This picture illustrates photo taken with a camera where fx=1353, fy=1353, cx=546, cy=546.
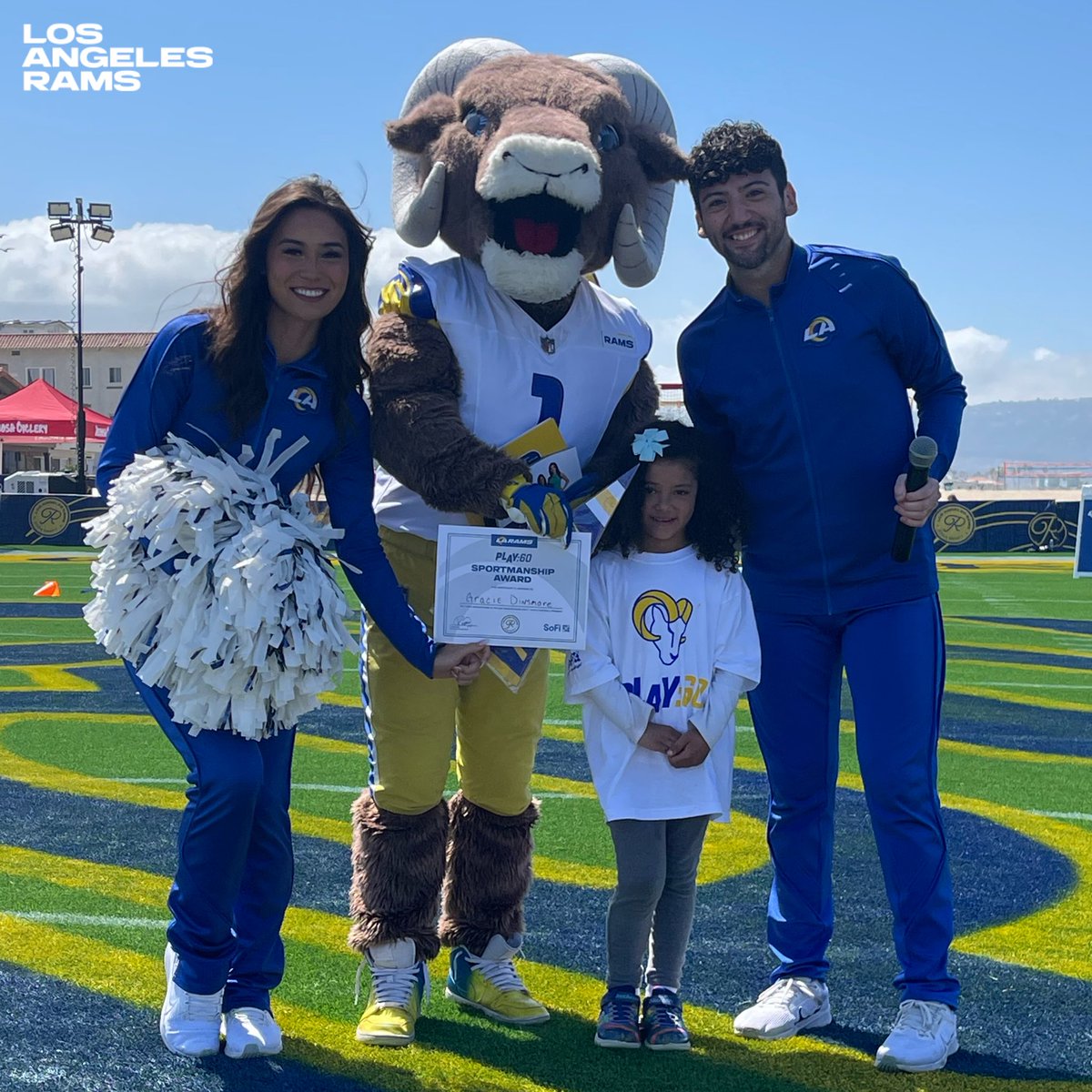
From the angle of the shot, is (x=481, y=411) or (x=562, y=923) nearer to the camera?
(x=481, y=411)

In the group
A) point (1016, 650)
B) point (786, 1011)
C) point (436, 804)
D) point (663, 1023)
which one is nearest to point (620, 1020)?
point (663, 1023)

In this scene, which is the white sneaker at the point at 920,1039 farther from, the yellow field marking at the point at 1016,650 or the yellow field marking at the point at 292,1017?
the yellow field marking at the point at 1016,650

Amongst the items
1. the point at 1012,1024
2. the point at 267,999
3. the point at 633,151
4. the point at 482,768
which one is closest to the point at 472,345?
the point at 633,151

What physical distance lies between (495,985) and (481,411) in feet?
4.19

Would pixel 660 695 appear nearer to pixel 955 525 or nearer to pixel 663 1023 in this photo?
pixel 663 1023

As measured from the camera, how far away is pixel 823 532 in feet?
9.73

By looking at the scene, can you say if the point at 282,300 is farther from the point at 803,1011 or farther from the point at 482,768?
the point at 803,1011

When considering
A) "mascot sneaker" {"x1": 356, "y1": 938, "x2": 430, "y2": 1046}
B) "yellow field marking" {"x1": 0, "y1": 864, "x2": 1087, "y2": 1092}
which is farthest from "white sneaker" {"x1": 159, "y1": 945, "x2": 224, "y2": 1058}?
"mascot sneaker" {"x1": 356, "y1": 938, "x2": 430, "y2": 1046}

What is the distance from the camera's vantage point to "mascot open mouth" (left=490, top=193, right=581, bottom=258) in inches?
120

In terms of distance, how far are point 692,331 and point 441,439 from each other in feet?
2.21

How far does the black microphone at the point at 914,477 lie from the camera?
2752mm

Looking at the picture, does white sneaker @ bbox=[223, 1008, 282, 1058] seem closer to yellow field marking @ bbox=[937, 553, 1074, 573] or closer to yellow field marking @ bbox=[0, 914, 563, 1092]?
yellow field marking @ bbox=[0, 914, 563, 1092]

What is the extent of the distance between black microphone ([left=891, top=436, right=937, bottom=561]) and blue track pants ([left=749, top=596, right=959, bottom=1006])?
0.14m

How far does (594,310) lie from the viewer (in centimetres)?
320
